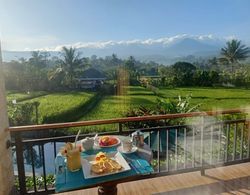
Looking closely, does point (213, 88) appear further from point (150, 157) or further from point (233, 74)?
point (150, 157)

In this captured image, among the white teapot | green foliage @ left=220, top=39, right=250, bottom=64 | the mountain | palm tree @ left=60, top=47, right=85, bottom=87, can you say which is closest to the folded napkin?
the white teapot

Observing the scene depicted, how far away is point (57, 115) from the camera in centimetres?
2212

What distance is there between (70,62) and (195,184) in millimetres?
24900

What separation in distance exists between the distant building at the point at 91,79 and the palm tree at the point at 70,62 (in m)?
1.18

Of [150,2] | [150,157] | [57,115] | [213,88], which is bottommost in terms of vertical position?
[57,115]

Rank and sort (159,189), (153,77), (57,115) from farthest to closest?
(153,77) < (57,115) < (159,189)

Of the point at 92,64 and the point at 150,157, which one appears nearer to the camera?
the point at 150,157

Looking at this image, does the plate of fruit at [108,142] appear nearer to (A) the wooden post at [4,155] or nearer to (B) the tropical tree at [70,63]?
(A) the wooden post at [4,155]

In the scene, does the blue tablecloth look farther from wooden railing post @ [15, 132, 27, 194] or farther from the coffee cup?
wooden railing post @ [15, 132, 27, 194]

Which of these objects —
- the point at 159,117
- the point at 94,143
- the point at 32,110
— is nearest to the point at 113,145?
the point at 94,143

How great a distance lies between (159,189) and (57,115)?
20574mm

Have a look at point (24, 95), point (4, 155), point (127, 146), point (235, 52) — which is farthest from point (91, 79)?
point (127, 146)

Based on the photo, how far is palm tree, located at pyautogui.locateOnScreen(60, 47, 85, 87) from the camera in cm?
2603

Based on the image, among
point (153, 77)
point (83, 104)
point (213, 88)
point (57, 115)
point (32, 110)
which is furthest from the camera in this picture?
point (153, 77)
